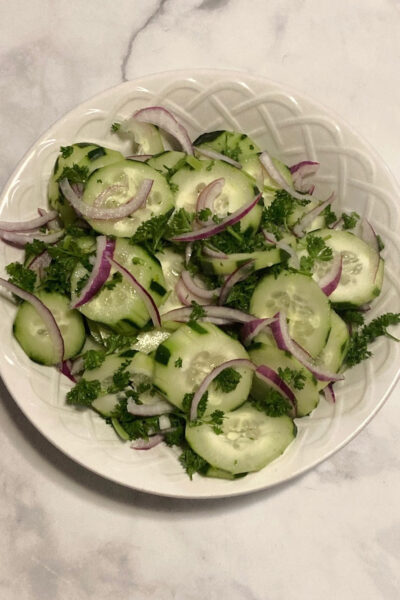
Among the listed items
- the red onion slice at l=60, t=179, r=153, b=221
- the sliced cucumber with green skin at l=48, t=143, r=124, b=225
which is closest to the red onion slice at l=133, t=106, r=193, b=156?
the sliced cucumber with green skin at l=48, t=143, r=124, b=225

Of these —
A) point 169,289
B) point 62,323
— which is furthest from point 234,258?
point 62,323

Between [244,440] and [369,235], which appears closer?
[244,440]

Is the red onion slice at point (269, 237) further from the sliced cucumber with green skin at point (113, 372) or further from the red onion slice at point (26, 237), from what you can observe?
the red onion slice at point (26, 237)

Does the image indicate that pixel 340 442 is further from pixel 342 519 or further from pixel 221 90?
pixel 221 90

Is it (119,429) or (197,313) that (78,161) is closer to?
(197,313)

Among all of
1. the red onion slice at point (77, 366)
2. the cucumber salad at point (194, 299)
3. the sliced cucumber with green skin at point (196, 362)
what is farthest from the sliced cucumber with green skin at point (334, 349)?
the red onion slice at point (77, 366)

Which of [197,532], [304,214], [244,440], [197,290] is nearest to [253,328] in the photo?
[197,290]

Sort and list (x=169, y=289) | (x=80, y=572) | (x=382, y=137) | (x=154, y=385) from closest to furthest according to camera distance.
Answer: (x=154, y=385)
(x=169, y=289)
(x=80, y=572)
(x=382, y=137)
